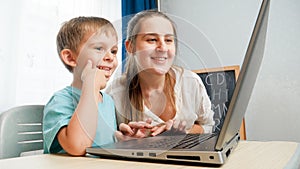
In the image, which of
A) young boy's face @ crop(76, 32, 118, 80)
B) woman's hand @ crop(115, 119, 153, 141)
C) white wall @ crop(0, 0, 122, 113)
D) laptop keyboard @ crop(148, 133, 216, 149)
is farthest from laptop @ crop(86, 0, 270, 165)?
white wall @ crop(0, 0, 122, 113)

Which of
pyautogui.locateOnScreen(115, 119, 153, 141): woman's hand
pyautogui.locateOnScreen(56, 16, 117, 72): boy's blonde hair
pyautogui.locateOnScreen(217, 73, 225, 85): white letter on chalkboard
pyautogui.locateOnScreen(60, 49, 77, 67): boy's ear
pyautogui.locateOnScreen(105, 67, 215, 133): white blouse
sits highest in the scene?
pyautogui.locateOnScreen(56, 16, 117, 72): boy's blonde hair

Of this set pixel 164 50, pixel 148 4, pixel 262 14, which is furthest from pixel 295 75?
pixel 262 14

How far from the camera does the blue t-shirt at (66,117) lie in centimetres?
61

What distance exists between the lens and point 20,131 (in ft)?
2.91

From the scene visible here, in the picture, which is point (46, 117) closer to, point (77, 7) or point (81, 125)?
point (81, 125)

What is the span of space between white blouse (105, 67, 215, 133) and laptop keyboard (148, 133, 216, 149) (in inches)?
1.3

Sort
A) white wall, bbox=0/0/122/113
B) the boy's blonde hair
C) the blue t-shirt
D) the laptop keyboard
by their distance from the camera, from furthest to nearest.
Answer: white wall, bbox=0/0/122/113 < the boy's blonde hair < the blue t-shirt < the laptop keyboard

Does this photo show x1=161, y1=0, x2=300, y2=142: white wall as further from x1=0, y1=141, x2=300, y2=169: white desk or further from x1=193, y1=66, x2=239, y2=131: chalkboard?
x1=0, y1=141, x2=300, y2=169: white desk

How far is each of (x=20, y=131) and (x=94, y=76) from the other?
1.33 feet

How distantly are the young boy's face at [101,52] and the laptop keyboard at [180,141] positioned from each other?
23 cm

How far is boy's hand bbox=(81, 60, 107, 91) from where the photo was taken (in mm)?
666

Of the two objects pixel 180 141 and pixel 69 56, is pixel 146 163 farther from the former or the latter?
pixel 69 56

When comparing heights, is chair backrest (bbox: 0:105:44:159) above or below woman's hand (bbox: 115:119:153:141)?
below

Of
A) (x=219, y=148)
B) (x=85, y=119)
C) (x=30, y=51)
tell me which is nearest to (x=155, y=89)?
(x=85, y=119)
